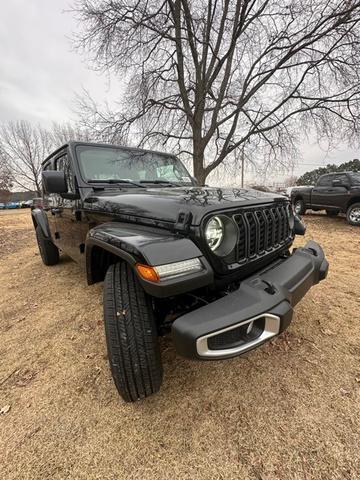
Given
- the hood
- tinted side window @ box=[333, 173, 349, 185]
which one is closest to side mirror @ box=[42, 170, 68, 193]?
the hood

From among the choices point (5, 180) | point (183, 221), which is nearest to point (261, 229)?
point (183, 221)

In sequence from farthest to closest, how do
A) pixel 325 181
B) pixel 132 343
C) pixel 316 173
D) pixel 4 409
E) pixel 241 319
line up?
pixel 316 173 < pixel 325 181 < pixel 4 409 < pixel 132 343 < pixel 241 319

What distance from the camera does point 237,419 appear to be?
5.01ft

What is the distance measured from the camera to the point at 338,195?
27.8ft

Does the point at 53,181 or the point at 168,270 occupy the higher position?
the point at 53,181

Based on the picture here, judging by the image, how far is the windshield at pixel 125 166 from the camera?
2.63 metres

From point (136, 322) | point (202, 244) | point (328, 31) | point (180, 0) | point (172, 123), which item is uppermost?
point (180, 0)

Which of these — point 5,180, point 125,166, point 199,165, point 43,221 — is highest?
point 5,180

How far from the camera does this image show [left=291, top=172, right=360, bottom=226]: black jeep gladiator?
8.05 meters

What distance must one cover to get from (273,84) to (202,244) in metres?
11.1

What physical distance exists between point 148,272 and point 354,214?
893 cm

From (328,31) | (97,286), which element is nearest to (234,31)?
(328,31)

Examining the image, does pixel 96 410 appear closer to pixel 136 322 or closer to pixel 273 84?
pixel 136 322

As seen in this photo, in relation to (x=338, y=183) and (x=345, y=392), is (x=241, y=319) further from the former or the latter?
(x=338, y=183)
